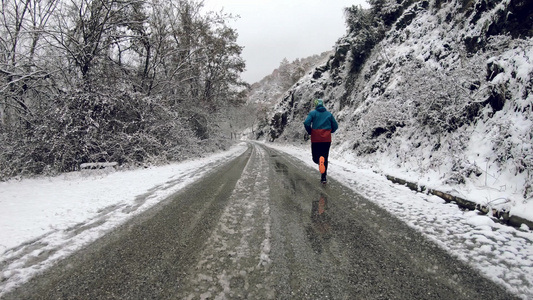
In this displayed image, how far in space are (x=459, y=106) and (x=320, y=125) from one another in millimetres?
4046

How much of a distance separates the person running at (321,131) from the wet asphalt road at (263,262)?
232 centimetres

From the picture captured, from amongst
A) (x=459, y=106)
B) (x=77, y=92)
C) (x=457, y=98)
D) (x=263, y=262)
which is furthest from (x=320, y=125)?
(x=77, y=92)

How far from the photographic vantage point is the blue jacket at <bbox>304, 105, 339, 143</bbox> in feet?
20.4

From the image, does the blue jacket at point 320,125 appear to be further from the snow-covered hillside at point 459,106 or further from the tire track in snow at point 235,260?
the tire track in snow at point 235,260

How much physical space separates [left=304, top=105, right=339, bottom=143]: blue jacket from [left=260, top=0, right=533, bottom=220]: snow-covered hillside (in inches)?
97.8

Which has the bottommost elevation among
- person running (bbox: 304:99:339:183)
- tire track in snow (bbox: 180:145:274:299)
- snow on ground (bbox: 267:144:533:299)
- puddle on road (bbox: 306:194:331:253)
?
snow on ground (bbox: 267:144:533:299)

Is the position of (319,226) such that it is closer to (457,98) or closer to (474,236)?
(474,236)

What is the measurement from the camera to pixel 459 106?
6.75 metres

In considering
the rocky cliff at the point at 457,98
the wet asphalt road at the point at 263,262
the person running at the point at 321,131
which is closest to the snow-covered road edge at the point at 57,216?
the wet asphalt road at the point at 263,262

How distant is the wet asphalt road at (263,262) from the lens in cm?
190

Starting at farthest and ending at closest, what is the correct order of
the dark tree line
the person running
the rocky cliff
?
the dark tree line < the person running < the rocky cliff

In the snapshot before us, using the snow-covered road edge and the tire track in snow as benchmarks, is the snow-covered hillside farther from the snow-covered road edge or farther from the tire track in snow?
the snow-covered road edge

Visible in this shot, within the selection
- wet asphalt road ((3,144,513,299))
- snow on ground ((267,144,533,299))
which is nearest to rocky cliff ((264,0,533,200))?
snow on ground ((267,144,533,299))

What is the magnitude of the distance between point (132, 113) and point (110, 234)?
1002cm
